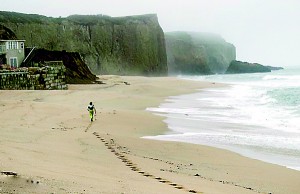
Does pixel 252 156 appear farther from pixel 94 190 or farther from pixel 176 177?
pixel 94 190

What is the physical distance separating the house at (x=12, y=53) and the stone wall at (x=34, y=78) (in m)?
6.41

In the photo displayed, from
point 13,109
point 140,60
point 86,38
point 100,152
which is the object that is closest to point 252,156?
point 100,152

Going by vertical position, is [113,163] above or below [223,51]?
below

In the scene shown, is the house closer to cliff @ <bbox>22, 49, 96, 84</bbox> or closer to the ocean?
cliff @ <bbox>22, 49, 96, 84</bbox>

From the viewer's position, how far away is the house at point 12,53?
1724 inches

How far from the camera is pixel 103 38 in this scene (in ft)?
322

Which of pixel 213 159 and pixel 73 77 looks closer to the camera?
pixel 213 159

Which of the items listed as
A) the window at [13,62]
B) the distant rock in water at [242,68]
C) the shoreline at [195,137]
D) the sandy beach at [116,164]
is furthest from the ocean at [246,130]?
the distant rock in water at [242,68]

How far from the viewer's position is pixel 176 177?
8.40 m

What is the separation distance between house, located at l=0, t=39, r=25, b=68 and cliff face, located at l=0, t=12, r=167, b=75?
38084mm

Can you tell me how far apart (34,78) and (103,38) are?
63.5 m

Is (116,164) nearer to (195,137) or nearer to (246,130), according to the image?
(195,137)

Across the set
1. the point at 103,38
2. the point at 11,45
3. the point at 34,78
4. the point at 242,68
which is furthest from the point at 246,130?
the point at 242,68

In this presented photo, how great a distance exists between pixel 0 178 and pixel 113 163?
4.43 meters
